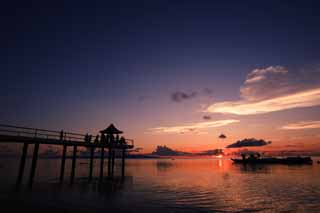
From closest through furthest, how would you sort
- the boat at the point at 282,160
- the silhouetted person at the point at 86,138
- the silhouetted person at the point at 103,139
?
the silhouetted person at the point at 86,138
the silhouetted person at the point at 103,139
the boat at the point at 282,160

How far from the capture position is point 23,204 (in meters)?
17.1

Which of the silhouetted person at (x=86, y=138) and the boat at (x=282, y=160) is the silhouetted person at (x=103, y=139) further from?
the boat at (x=282, y=160)

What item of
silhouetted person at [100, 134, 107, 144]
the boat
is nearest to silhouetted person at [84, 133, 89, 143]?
silhouetted person at [100, 134, 107, 144]

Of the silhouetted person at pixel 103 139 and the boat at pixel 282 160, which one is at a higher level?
the silhouetted person at pixel 103 139

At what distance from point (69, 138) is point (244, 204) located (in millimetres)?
21477

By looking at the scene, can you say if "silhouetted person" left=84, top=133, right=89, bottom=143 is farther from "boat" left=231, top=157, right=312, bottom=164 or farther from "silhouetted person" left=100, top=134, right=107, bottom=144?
"boat" left=231, top=157, right=312, bottom=164

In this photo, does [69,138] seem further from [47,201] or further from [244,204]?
[244,204]

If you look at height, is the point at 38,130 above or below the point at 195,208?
above

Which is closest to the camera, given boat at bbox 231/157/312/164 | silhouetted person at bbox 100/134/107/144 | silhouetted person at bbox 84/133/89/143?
silhouetted person at bbox 84/133/89/143

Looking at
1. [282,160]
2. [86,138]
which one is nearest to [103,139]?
[86,138]

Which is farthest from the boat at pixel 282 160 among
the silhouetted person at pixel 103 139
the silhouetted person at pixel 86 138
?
the silhouetted person at pixel 86 138

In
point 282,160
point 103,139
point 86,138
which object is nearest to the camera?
point 86,138

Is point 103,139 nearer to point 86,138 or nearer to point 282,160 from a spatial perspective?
point 86,138

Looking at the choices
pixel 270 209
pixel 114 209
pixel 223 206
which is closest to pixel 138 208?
pixel 114 209
